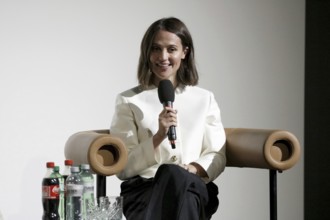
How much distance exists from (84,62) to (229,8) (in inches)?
43.9

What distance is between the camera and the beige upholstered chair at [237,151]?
9.02 feet

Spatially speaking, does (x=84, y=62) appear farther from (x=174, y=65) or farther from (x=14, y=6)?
(x=174, y=65)

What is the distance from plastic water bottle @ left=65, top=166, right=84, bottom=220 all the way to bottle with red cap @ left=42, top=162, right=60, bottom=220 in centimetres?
5

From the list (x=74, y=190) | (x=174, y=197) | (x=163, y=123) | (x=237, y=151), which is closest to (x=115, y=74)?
(x=237, y=151)

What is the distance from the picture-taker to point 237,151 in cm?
309

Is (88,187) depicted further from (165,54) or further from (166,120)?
(165,54)

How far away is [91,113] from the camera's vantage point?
3814mm

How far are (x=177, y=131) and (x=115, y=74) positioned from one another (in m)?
0.98

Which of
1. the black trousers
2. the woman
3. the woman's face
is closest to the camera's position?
the black trousers

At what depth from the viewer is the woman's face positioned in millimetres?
2990

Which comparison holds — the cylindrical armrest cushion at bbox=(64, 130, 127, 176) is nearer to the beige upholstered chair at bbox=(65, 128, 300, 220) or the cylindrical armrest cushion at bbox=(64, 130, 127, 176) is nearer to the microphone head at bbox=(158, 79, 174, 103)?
the beige upholstered chair at bbox=(65, 128, 300, 220)

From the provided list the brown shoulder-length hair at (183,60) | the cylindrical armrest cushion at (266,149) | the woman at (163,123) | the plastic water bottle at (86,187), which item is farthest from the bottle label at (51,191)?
the cylindrical armrest cushion at (266,149)
